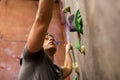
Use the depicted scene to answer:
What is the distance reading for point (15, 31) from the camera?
10.8 feet

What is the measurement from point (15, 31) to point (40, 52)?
2.04 metres

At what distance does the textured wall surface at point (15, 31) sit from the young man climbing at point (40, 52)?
1.33 m

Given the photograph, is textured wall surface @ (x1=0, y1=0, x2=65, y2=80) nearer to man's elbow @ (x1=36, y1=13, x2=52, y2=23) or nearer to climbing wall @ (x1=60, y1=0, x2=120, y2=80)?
climbing wall @ (x1=60, y1=0, x2=120, y2=80)

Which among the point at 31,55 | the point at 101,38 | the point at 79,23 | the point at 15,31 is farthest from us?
the point at 15,31

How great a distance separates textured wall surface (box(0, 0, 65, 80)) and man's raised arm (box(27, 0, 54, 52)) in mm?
1584

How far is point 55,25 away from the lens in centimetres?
345

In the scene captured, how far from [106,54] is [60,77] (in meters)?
0.59

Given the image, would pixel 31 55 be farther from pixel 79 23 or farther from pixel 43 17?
pixel 79 23

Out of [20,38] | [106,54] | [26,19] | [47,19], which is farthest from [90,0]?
[26,19]

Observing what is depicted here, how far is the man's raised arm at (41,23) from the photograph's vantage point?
1.14m

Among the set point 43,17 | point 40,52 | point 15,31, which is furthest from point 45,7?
point 15,31

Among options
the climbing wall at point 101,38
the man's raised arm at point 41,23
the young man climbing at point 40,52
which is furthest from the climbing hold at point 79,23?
the man's raised arm at point 41,23

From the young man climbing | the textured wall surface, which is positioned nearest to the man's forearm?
the young man climbing

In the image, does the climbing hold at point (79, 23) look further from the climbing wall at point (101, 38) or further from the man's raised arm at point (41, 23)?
the man's raised arm at point (41, 23)
